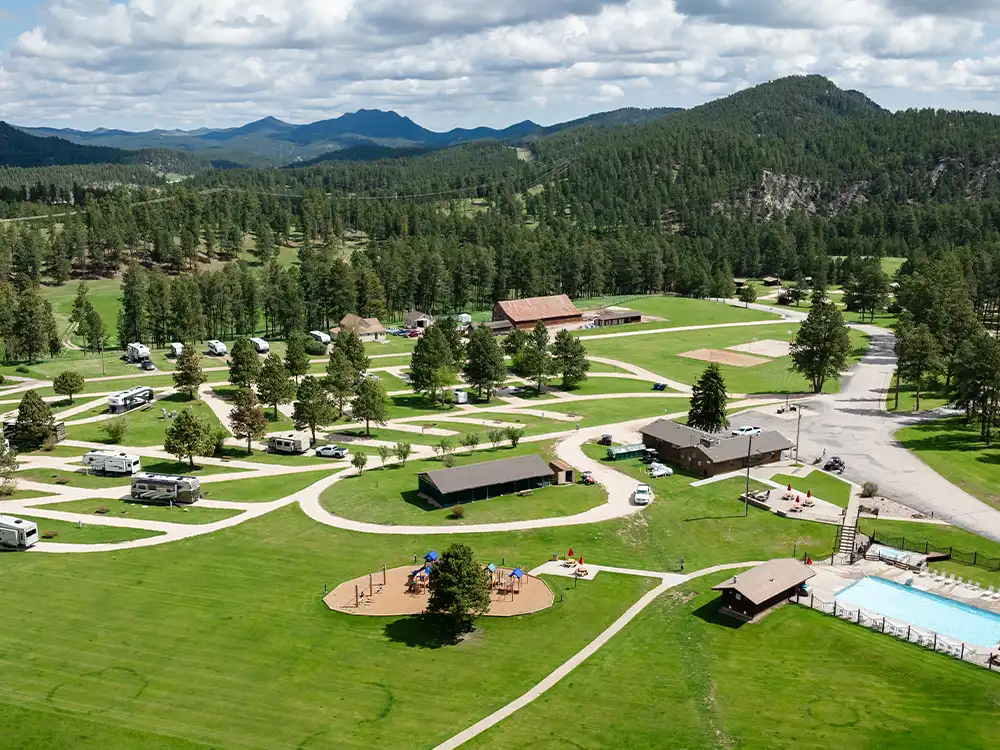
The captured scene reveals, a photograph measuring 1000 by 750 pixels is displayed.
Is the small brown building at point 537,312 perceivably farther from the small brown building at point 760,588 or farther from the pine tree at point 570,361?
the small brown building at point 760,588

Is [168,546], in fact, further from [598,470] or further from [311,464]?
[598,470]

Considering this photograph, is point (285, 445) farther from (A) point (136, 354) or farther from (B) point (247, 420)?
(A) point (136, 354)

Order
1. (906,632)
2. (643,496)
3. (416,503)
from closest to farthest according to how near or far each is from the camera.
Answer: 1. (906,632)
2. (643,496)
3. (416,503)

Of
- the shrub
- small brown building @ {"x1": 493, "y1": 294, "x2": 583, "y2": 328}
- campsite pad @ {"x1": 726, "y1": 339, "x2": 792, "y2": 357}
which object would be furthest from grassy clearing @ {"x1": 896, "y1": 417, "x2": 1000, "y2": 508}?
small brown building @ {"x1": 493, "y1": 294, "x2": 583, "y2": 328}

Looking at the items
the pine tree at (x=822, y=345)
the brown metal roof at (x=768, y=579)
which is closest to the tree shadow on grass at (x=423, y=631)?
the brown metal roof at (x=768, y=579)

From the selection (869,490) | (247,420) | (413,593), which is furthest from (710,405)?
(247,420)

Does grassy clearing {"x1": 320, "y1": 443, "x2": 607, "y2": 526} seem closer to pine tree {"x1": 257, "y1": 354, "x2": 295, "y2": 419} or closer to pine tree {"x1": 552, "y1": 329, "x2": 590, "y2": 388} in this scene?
pine tree {"x1": 257, "y1": 354, "x2": 295, "y2": 419}
